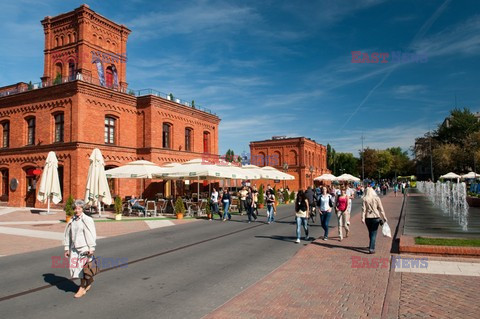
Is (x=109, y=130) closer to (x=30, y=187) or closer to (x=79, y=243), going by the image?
(x=30, y=187)

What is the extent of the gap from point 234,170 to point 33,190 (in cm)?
1580

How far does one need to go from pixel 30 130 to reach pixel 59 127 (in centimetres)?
349

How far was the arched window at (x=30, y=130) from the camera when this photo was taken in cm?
2622

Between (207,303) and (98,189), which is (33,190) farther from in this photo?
(207,303)

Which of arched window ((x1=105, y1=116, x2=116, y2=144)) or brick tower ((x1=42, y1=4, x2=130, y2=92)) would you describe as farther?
brick tower ((x1=42, y1=4, x2=130, y2=92))

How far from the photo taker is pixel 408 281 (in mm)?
6680

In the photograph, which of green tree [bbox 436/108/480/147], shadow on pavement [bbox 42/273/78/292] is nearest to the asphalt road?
shadow on pavement [bbox 42/273/78/292]

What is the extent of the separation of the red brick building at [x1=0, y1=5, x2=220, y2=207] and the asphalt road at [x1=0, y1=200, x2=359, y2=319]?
14.2 meters

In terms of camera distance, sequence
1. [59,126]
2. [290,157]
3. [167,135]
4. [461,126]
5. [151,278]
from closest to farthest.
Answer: [151,278] < [59,126] < [167,135] < [290,157] < [461,126]

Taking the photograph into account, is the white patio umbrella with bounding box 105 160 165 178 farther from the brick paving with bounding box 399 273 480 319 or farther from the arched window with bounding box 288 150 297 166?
the arched window with bounding box 288 150 297 166

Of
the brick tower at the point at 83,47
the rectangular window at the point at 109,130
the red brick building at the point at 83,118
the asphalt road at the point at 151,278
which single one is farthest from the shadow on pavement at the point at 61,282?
the brick tower at the point at 83,47

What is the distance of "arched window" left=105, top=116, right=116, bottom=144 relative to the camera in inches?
1020

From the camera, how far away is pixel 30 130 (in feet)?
86.5

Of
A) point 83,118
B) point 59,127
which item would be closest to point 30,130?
point 59,127
